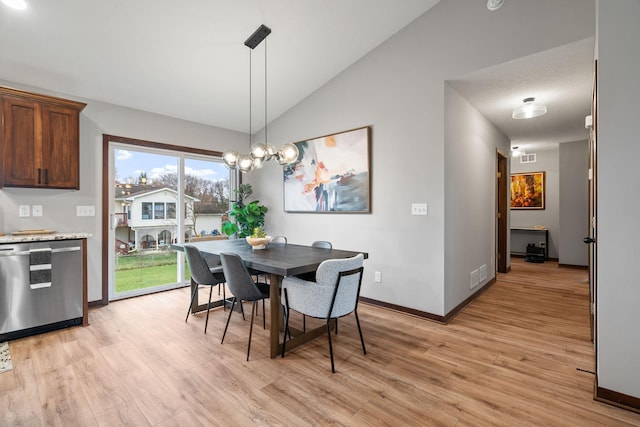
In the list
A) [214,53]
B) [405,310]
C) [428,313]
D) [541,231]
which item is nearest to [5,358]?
[214,53]

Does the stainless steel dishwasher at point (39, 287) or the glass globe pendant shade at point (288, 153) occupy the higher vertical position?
the glass globe pendant shade at point (288, 153)

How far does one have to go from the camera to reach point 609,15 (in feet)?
6.00

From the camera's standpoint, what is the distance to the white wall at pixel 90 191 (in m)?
3.28

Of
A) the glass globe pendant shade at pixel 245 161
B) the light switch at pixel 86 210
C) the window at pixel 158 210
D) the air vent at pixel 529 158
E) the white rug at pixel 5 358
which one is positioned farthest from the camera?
the air vent at pixel 529 158

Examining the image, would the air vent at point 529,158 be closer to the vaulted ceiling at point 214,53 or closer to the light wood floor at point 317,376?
the vaulted ceiling at point 214,53

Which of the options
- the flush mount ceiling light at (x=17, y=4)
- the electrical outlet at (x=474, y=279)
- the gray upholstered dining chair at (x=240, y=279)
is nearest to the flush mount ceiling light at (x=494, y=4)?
the electrical outlet at (x=474, y=279)

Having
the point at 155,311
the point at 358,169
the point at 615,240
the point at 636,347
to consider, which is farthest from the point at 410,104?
the point at 155,311

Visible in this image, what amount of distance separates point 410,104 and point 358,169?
3.22 ft

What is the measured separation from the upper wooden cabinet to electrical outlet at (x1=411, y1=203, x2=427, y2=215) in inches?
152

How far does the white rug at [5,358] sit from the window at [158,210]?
2.14 metres

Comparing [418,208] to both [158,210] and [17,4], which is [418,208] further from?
[17,4]

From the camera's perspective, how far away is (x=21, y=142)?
3.07 m

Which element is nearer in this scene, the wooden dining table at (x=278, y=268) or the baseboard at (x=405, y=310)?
the wooden dining table at (x=278, y=268)

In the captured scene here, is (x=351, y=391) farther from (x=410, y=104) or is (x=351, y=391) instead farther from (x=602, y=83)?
(x=410, y=104)
